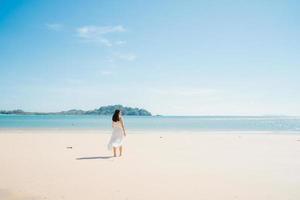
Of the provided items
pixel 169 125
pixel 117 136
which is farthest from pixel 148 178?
pixel 169 125

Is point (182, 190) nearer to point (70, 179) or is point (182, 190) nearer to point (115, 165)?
point (70, 179)

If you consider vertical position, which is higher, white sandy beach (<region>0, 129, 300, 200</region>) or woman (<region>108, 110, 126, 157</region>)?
woman (<region>108, 110, 126, 157</region>)

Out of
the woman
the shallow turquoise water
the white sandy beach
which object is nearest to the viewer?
the white sandy beach

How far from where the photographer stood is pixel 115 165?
1109cm

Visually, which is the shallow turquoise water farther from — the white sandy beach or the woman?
the white sandy beach

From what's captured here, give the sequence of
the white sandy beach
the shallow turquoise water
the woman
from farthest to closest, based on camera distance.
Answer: the shallow turquoise water → the woman → the white sandy beach

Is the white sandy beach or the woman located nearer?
the white sandy beach

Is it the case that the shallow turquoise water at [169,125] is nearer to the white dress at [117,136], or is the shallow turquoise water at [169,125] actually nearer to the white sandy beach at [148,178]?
the white dress at [117,136]

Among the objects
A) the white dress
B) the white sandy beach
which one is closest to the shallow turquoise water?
the white dress

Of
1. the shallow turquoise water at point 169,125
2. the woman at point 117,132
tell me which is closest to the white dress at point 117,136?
the woman at point 117,132

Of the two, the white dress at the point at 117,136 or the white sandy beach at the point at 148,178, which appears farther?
the white dress at the point at 117,136

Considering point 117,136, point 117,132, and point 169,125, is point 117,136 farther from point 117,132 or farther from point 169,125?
point 169,125

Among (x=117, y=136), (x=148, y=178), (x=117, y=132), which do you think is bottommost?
(x=148, y=178)

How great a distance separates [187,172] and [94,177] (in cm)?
286
